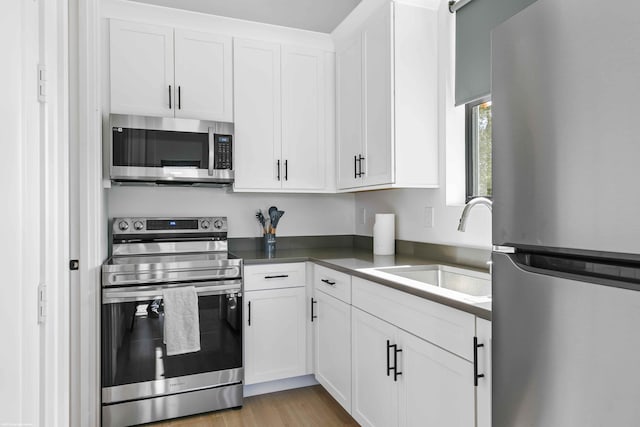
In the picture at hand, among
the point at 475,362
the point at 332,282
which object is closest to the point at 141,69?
the point at 332,282

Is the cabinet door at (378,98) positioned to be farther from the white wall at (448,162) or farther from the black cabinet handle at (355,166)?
the white wall at (448,162)

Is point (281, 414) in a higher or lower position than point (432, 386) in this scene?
lower

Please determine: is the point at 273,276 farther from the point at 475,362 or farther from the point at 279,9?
the point at 279,9

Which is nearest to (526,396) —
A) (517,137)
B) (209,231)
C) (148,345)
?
(517,137)

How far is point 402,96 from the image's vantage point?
2271 mm

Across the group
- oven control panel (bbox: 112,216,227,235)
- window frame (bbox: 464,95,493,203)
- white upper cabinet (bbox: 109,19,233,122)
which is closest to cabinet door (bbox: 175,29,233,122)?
white upper cabinet (bbox: 109,19,233,122)

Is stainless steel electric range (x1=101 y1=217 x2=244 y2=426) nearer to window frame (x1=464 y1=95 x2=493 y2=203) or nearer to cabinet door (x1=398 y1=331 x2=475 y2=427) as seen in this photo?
cabinet door (x1=398 y1=331 x2=475 y2=427)

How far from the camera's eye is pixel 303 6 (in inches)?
103

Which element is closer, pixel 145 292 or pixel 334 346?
pixel 145 292

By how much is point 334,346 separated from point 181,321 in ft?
2.90

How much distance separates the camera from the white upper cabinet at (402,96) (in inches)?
88.8

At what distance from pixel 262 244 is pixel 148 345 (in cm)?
111
